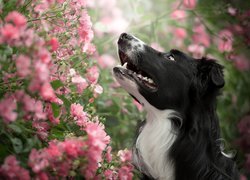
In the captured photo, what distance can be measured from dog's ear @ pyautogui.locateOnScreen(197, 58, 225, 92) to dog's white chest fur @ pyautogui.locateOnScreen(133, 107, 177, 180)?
0.97 ft

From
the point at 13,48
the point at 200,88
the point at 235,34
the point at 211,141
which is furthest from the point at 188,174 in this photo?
the point at 235,34

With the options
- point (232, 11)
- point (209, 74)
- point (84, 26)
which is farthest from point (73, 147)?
point (232, 11)

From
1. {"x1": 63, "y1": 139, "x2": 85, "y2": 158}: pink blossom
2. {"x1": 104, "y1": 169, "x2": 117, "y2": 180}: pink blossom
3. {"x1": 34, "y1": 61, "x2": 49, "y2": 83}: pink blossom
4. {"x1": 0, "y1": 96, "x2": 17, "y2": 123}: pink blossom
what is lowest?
{"x1": 104, "y1": 169, "x2": 117, "y2": 180}: pink blossom

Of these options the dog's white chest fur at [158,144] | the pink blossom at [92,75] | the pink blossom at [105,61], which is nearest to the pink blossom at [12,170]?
the pink blossom at [92,75]

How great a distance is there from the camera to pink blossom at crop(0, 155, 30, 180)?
2215mm

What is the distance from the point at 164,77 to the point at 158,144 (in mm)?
452

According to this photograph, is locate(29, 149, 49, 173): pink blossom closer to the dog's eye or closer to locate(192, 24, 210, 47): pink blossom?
the dog's eye

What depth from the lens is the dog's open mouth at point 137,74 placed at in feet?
10.6

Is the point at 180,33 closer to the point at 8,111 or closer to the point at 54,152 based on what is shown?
the point at 54,152

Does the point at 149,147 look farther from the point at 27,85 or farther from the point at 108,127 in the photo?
the point at 27,85

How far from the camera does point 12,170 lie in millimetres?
2219

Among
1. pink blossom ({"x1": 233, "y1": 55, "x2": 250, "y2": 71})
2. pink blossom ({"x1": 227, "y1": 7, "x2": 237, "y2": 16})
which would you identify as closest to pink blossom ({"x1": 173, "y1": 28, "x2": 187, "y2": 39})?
pink blossom ({"x1": 233, "y1": 55, "x2": 250, "y2": 71})

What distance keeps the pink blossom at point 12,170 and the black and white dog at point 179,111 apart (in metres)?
1.20

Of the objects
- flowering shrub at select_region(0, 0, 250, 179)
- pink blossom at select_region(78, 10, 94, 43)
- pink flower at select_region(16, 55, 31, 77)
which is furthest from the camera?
pink blossom at select_region(78, 10, 94, 43)
